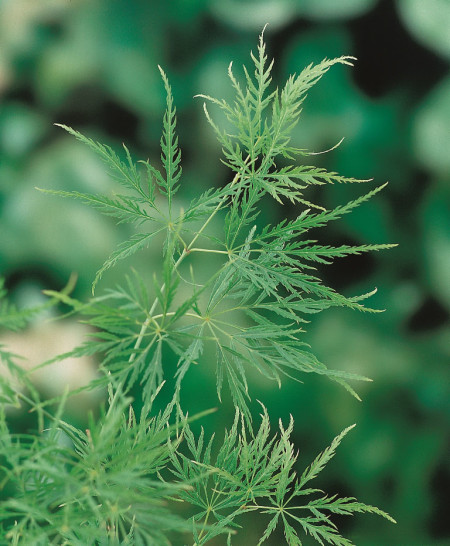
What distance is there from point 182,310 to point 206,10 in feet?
1.54

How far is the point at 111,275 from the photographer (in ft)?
1.66

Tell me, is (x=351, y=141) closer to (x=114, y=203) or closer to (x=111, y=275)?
(x=111, y=275)

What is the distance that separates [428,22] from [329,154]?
144 mm

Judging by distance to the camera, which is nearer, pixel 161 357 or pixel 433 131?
pixel 161 357

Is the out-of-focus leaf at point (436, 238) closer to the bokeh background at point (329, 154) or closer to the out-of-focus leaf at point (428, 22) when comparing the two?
the bokeh background at point (329, 154)

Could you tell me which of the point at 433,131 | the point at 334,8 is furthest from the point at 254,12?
the point at 433,131

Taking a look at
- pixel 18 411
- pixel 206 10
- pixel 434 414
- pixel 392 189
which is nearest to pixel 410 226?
pixel 392 189

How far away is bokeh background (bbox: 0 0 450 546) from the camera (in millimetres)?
512

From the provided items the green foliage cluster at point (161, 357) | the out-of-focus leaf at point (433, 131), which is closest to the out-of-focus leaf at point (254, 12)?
the out-of-focus leaf at point (433, 131)

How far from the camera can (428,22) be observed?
20.8 inches

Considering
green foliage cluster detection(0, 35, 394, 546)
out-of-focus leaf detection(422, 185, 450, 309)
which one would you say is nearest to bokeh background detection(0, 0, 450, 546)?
out-of-focus leaf detection(422, 185, 450, 309)

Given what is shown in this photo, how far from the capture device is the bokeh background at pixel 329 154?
512 millimetres

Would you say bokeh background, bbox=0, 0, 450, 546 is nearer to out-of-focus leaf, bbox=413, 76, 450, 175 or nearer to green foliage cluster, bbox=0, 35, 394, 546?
out-of-focus leaf, bbox=413, 76, 450, 175

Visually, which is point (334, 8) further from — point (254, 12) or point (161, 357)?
point (161, 357)
